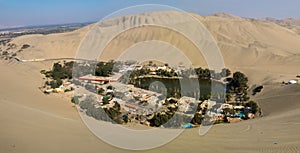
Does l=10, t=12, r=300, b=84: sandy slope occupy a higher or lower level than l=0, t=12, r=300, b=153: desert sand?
higher

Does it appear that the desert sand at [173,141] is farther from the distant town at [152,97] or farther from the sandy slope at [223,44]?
the sandy slope at [223,44]

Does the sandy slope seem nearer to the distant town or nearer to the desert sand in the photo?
the distant town

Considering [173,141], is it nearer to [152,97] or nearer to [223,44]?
[152,97]

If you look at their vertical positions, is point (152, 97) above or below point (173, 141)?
below

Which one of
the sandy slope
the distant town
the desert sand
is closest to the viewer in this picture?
the desert sand

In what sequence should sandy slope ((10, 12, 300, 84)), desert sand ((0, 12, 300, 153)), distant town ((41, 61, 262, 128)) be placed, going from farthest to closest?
1. sandy slope ((10, 12, 300, 84))
2. distant town ((41, 61, 262, 128))
3. desert sand ((0, 12, 300, 153))

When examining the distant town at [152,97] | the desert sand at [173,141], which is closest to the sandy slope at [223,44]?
the distant town at [152,97]

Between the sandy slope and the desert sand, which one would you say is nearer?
the desert sand

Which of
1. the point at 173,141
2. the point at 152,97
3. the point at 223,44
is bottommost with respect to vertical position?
the point at 152,97

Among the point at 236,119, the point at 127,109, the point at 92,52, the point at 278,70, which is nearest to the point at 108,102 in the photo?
the point at 127,109

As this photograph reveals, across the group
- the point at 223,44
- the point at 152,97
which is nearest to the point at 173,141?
the point at 152,97

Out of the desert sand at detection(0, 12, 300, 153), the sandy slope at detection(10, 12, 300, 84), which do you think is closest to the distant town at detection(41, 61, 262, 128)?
the desert sand at detection(0, 12, 300, 153)

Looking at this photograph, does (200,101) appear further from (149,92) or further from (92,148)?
(92,148)

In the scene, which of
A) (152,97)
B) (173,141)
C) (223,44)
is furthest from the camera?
A: (223,44)
